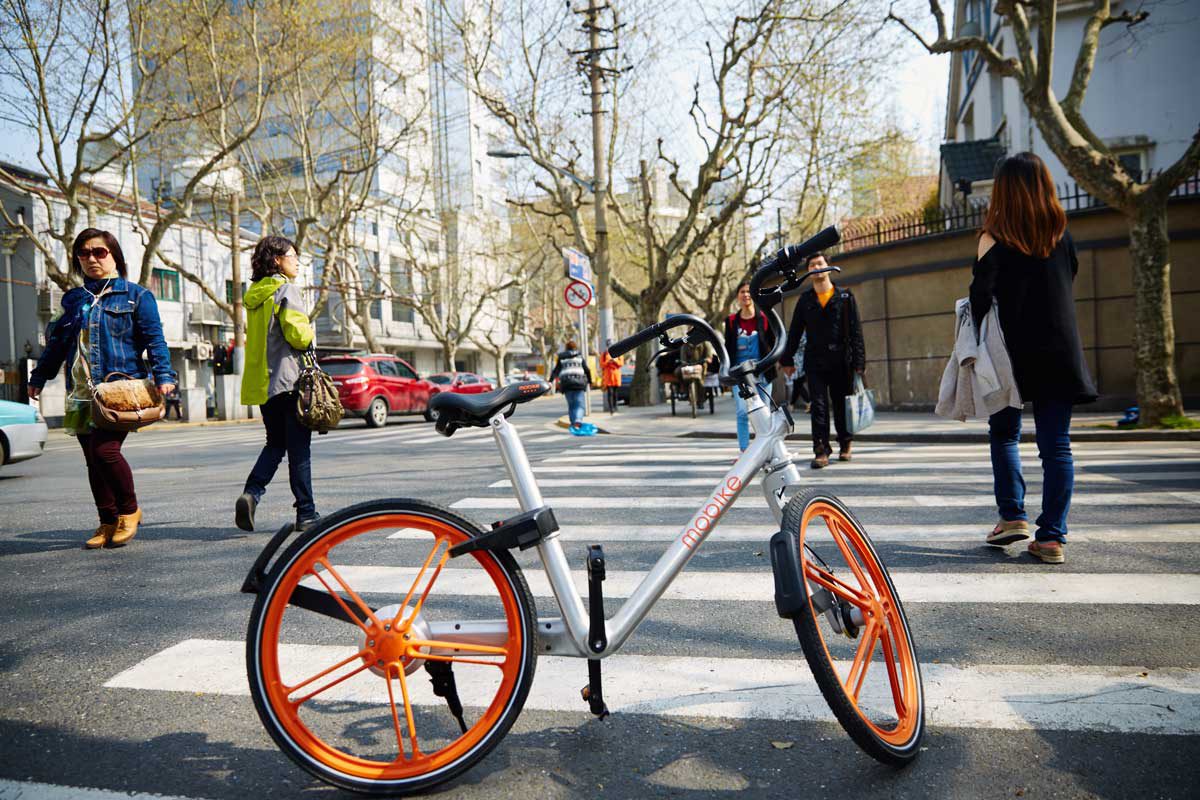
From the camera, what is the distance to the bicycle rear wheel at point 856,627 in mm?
2111

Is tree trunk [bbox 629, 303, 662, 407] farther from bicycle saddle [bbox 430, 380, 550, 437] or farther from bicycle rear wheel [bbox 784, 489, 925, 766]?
bicycle saddle [bbox 430, 380, 550, 437]

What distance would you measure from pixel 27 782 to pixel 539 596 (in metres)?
2.23

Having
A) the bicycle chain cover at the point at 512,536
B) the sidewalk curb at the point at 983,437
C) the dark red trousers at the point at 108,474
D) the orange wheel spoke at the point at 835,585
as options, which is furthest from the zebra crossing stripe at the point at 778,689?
the sidewalk curb at the point at 983,437

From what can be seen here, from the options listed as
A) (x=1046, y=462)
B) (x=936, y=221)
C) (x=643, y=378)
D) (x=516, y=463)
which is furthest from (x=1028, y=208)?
(x=643, y=378)

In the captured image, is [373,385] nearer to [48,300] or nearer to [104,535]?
[104,535]

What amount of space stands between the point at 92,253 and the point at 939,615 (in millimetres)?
5201

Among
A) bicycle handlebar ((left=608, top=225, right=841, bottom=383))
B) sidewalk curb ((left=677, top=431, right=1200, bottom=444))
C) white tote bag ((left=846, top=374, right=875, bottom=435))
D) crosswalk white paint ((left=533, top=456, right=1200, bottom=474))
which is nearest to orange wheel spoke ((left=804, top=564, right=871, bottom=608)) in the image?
bicycle handlebar ((left=608, top=225, right=841, bottom=383))

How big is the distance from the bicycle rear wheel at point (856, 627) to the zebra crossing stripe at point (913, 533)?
250 cm

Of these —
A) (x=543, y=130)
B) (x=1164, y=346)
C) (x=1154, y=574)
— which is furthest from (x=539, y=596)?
(x=543, y=130)

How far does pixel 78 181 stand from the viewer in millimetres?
20344

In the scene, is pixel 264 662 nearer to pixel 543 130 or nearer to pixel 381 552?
pixel 381 552

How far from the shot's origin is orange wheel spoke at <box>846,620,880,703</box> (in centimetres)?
227

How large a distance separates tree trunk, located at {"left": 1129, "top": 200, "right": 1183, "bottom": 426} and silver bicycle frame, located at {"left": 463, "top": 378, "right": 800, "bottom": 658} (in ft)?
34.3

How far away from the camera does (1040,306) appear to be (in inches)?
169
